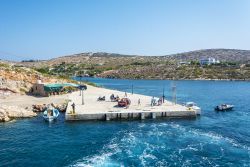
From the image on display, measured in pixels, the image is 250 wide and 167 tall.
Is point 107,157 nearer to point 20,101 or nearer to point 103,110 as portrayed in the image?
point 103,110

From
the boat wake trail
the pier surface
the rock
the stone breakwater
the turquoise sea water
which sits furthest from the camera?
the stone breakwater

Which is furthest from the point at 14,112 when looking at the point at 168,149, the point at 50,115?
the point at 168,149

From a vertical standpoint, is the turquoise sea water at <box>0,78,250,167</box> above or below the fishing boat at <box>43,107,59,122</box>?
below

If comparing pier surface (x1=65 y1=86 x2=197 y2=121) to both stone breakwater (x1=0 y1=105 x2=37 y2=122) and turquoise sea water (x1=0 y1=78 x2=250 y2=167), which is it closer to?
turquoise sea water (x1=0 y1=78 x2=250 y2=167)

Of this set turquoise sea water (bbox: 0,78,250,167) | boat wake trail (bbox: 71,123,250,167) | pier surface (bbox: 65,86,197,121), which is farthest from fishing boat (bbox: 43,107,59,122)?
boat wake trail (bbox: 71,123,250,167)

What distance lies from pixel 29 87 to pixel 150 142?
46.1 m

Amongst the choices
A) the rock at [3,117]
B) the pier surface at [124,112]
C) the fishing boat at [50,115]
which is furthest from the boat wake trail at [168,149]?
the rock at [3,117]

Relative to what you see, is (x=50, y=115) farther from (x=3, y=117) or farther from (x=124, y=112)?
(x=124, y=112)

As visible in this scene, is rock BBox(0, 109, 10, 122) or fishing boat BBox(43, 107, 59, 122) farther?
fishing boat BBox(43, 107, 59, 122)

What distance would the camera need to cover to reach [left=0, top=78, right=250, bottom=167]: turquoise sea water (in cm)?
3164

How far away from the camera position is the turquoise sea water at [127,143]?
31641mm

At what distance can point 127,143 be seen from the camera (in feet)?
123

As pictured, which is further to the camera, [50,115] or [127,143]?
[50,115]

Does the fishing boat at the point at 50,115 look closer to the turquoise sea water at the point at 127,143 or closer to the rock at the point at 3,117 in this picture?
the turquoise sea water at the point at 127,143
